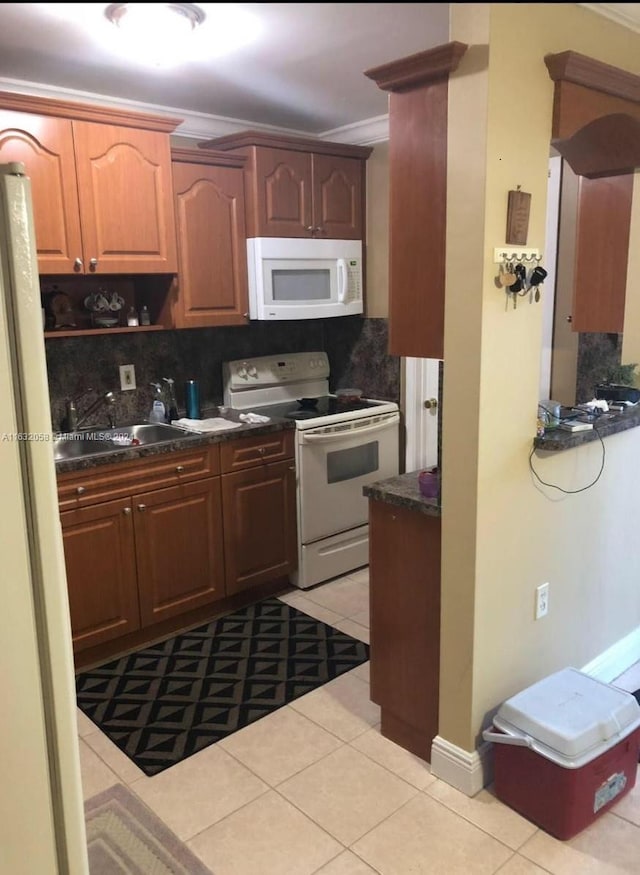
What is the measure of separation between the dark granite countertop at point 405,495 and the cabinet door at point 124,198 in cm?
156

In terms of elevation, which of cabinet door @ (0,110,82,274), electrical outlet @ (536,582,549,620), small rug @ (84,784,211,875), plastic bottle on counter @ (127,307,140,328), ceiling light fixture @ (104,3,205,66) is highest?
ceiling light fixture @ (104,3,205,66)

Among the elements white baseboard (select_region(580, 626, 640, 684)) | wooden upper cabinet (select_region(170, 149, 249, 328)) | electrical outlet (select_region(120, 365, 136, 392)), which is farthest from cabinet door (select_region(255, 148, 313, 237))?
white baseboard (select_region(580, 626, 640, 684))

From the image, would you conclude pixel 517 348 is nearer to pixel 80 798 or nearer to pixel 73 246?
pixel 80 798

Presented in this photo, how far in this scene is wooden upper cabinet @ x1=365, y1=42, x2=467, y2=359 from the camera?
1993 millimetres

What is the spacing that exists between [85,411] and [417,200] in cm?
204

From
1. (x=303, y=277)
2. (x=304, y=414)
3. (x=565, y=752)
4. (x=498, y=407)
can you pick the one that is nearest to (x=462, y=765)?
(x=565, y=752)

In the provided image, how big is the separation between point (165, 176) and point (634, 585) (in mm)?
2721

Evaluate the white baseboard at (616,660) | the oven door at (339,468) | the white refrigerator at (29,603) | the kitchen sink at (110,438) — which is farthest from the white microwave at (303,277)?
the white refrigerator at (29,603)

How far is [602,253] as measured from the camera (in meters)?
2.85

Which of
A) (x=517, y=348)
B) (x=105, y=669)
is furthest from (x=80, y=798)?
(x=105, y=669)

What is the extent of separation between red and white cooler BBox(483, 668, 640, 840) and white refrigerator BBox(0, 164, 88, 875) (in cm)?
133

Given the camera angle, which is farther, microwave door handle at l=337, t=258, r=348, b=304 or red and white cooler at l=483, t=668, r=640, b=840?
microwave door handle at l=337, t=258, r=348, b=304

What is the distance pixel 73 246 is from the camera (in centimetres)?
295

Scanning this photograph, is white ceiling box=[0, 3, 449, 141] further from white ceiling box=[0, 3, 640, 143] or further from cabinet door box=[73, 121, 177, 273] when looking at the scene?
cabinet door box=[73, 121, 177, 273]
